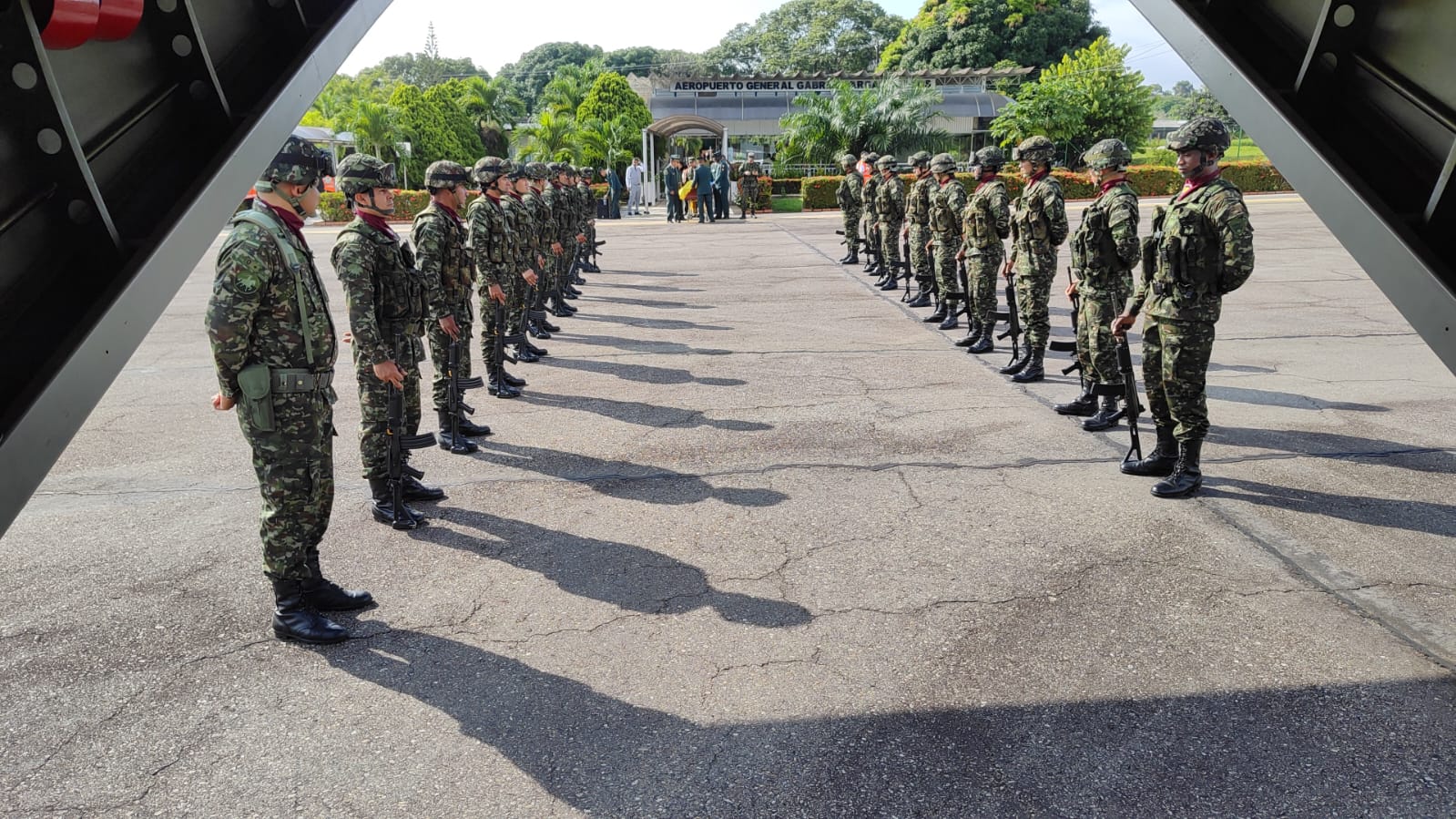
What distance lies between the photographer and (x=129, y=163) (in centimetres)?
240

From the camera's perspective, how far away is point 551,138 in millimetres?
37031

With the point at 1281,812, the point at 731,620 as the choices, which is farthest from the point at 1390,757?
the point at 731,620

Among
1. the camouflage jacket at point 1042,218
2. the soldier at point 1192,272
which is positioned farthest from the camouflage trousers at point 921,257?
the soldier at point 1192,272

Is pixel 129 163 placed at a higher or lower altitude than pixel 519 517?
higher

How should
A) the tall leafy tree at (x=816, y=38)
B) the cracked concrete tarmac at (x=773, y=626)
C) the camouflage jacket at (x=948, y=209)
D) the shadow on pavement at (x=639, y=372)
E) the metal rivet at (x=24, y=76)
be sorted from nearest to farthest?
the metal rivet at (x=24, y=76) < the cracked concrete tarmac at (x=773, y=626) < the shadow on pavement at (x=639, y=372) < the camouflage jacket at (x=948, y=209) < the tall leafy tree at (x=816, y=38)

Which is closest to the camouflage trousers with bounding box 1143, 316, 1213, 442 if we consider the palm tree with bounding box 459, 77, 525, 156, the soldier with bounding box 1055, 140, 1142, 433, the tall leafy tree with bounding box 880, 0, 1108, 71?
the soldier with bounding box 1055, 140, 1142, 433

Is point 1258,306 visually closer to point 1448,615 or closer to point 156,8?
point 1448,615

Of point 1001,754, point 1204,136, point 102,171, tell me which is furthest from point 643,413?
point 102,171

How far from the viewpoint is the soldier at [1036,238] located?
325 inches

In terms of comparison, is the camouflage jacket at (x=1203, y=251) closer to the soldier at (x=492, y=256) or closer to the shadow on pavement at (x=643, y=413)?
the shadow on pavement at (x=643, y=413)

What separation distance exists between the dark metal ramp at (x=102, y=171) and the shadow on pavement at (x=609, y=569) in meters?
2.74

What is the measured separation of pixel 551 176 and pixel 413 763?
37.6 ft

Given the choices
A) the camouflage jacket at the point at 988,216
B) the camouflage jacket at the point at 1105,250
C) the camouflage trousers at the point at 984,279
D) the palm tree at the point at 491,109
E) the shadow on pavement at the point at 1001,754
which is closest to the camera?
the shadow on pavement at the point at 1001,754

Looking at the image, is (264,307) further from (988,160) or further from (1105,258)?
(988,160)
